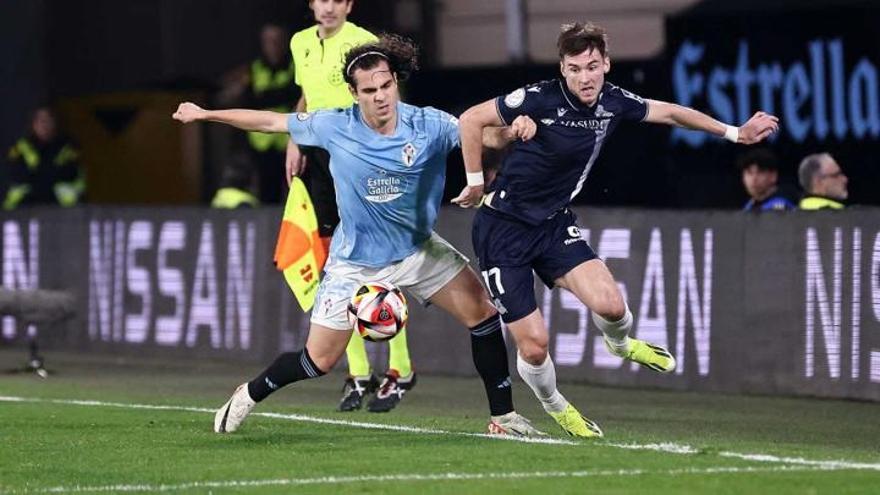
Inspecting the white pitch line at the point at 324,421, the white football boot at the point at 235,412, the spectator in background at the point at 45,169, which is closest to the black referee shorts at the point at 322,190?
the white pitch line at the point at 324,421

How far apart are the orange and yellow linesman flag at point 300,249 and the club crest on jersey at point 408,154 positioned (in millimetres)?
2870

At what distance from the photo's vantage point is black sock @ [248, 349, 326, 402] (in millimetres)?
11477

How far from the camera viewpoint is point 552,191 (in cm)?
1171

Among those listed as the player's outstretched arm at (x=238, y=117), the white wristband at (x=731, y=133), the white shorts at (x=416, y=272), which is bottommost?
the white shorts at (x=416, y=272)

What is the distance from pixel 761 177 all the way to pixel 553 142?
16.6ft

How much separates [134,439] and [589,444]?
2.36 metres

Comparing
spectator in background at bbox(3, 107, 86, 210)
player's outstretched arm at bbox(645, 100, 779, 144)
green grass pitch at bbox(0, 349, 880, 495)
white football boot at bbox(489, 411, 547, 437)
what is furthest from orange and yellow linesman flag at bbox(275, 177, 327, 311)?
spectator in background at bbox(3, 107, 86, 210)

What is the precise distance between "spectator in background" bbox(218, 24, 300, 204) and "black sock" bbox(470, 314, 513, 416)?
8.89m

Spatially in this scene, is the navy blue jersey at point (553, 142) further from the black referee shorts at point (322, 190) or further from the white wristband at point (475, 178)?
the black referee shorts at point (322, 190)

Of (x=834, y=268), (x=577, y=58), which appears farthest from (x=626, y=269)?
(x=577, y=58)

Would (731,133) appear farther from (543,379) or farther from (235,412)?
(235,412)

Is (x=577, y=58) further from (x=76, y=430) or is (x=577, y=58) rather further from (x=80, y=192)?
(x=80, y=192)

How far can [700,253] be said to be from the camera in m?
15.5

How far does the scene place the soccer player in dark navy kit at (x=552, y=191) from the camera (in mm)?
11383
